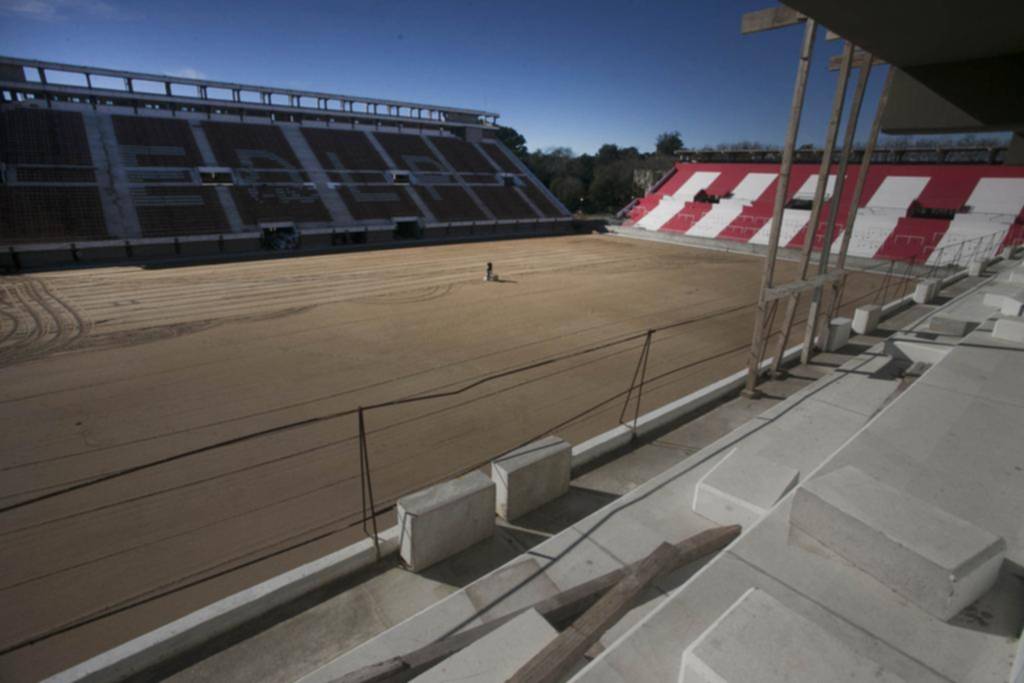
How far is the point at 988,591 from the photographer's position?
302cm

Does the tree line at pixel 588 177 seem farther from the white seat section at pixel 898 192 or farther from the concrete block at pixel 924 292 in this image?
the concrete block at pixel 924 292

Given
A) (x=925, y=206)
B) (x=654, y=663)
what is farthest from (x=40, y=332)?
(x=925, y=206)

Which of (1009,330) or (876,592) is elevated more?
(1009,330)

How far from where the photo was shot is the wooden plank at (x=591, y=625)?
9.23 ft

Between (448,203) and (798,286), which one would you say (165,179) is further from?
(798,286)

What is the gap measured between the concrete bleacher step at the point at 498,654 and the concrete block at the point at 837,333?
32.6 feet

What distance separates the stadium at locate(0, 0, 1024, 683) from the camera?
2904 millimetres

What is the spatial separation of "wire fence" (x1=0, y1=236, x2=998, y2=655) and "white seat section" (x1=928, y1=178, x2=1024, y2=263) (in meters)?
23.3

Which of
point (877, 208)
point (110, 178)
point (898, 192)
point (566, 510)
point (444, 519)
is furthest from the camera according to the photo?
point (898, 192)

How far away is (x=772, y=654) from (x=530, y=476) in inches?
115

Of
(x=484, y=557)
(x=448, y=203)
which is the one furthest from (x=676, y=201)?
(x=484, y=557)

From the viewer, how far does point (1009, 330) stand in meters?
8.13

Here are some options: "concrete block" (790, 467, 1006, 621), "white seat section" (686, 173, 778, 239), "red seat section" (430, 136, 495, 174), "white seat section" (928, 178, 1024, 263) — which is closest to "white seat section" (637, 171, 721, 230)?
"white seat section" (686, 173, 778, 239)

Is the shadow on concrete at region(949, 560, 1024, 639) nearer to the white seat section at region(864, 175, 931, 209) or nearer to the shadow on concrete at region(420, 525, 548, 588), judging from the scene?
the shadow on concrete at region(420, 525, 548, 588)
